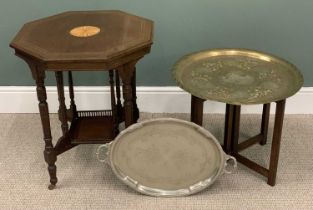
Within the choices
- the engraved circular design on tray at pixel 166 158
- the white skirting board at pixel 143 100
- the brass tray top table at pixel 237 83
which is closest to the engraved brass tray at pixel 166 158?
the engraved circular design on tray at pixel 166 158

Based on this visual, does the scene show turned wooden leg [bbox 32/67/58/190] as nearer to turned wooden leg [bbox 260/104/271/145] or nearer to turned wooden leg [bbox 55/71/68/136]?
turned wooden leg [bbox 55/71/68/136]

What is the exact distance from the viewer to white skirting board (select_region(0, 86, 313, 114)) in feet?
7.98

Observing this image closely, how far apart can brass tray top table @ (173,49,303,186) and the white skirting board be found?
389 mm

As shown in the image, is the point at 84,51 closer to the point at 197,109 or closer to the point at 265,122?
the point at 197,109

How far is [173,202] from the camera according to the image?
187 cm

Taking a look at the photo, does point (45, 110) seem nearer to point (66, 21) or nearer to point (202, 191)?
point (66, 21)

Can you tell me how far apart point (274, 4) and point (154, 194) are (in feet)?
3.46

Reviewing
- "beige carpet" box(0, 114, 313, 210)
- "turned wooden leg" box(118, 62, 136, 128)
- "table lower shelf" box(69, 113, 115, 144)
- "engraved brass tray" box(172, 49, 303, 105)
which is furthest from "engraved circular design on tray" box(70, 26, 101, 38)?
"beige carpet" box(0, 114, 313, 210)

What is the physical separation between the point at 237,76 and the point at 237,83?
0.19 ft

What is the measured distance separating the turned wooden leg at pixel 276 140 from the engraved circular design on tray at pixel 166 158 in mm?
207

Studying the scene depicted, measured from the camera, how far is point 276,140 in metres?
1.88

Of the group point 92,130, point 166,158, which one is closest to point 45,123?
point 92,130

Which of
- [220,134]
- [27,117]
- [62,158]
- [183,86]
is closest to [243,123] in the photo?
[220,134]

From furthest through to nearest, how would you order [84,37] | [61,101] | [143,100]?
1. [143,100]
2. [61,101]
3. [84,37]
